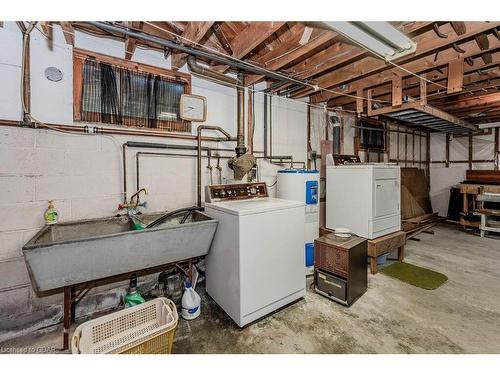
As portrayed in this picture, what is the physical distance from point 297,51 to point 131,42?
1.60 metres

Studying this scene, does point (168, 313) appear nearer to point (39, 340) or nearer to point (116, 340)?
point (116, 340)

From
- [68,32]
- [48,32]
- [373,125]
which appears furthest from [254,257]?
[373,125]

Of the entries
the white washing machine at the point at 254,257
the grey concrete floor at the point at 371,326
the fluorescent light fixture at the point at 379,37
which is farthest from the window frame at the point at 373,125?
the white washing machine at the point at 254,257

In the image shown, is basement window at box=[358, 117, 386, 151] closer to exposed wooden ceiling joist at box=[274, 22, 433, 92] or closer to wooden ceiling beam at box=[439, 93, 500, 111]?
wooden ceiling beam at box=[439, 93, 500, 111]

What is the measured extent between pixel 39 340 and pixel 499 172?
798 centimetres

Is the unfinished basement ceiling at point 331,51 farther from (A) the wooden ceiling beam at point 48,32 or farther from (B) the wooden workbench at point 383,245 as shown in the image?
(B) the wooden workbench at point 383,245

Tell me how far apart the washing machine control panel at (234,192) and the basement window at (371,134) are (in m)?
3.21

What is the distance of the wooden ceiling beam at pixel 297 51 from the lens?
206 centimetres

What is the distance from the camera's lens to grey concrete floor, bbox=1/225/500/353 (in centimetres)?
187

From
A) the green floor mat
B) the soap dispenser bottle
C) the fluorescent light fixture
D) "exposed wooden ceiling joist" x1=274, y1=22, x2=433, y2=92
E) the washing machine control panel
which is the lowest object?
the green floor mat

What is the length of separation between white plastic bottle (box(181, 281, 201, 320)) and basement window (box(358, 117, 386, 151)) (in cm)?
443

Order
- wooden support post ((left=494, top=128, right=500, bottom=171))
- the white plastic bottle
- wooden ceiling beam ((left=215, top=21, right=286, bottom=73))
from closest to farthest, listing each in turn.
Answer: wooden ceiling beam ((left=215, top=21, right=286, bottom=73)) → the white plastic bottle → wooden support post ((left=494, top=128, right=500, bottom=171))

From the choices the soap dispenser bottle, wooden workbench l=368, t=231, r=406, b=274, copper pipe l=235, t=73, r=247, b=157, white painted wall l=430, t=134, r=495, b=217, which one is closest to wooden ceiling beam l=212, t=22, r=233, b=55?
copper pipe l=235, t=73, r=247, b=157
